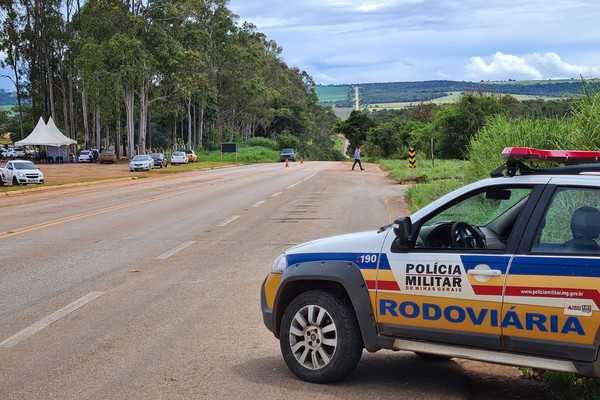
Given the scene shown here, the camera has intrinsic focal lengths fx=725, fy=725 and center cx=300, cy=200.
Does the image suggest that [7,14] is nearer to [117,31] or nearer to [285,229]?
[117,31]

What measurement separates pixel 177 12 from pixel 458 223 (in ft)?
204

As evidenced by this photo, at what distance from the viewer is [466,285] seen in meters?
4.87

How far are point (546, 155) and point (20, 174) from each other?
34.5 meters

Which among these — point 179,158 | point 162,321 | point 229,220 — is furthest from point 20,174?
point 179,158

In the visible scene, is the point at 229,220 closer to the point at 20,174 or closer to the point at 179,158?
the point at 20,174

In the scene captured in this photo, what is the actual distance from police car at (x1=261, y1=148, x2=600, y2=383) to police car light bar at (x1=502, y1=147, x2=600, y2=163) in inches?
0.4

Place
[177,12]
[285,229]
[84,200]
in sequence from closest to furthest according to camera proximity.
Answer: [285,229]
[84,200]
[177,12]

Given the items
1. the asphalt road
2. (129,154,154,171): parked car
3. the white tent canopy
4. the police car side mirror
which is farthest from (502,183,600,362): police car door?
the white tent canopy

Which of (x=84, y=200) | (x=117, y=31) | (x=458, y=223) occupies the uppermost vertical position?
(x=117, y=31)

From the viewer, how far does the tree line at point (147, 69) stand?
63875 mm

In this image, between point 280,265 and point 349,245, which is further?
point 280,265

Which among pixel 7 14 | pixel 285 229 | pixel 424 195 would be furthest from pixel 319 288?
pixel 7 14

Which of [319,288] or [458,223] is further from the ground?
[458,223]

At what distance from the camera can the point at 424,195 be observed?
20.1m
